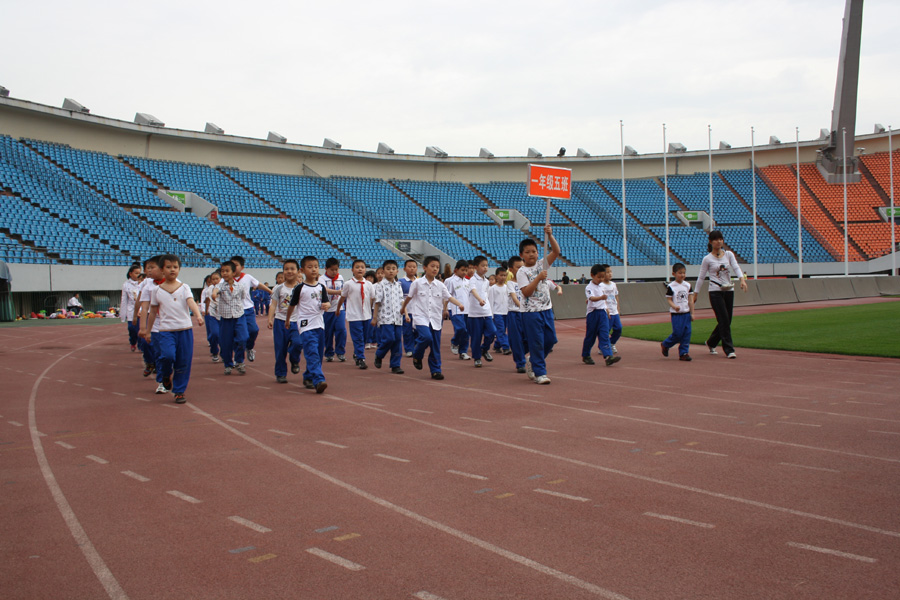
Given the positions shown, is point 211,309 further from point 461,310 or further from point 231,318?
point 461,310

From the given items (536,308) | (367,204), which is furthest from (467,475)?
(367,204)

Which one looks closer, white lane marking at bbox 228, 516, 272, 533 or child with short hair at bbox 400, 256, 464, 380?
white lane marking at bbox 228, 516, 272, 533

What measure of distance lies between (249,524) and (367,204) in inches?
1902

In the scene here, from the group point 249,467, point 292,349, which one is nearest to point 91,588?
point 249,467

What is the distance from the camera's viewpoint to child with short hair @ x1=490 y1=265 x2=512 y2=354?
14.4m

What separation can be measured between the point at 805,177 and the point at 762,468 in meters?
61.8

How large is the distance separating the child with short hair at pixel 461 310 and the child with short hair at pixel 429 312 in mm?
2483

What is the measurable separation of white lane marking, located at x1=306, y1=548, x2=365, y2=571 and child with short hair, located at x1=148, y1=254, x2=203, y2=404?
6.12 meters

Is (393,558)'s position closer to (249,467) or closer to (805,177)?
(249,467)

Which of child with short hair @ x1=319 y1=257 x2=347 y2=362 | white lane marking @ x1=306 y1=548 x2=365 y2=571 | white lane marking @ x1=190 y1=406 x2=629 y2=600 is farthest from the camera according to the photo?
child with short hair @ x1=319 y1=257 x2=347 y2=362

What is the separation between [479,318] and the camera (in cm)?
1348

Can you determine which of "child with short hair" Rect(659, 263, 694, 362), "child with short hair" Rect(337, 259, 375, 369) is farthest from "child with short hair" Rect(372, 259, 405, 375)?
"child with short hair" Rect(659, 263, 694, 362)

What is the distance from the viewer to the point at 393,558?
365 centimetres

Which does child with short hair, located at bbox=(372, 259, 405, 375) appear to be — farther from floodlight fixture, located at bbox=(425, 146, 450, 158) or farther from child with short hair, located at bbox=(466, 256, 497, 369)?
floodlight fixture, located at bbox=(425, 146, 450, 158)
